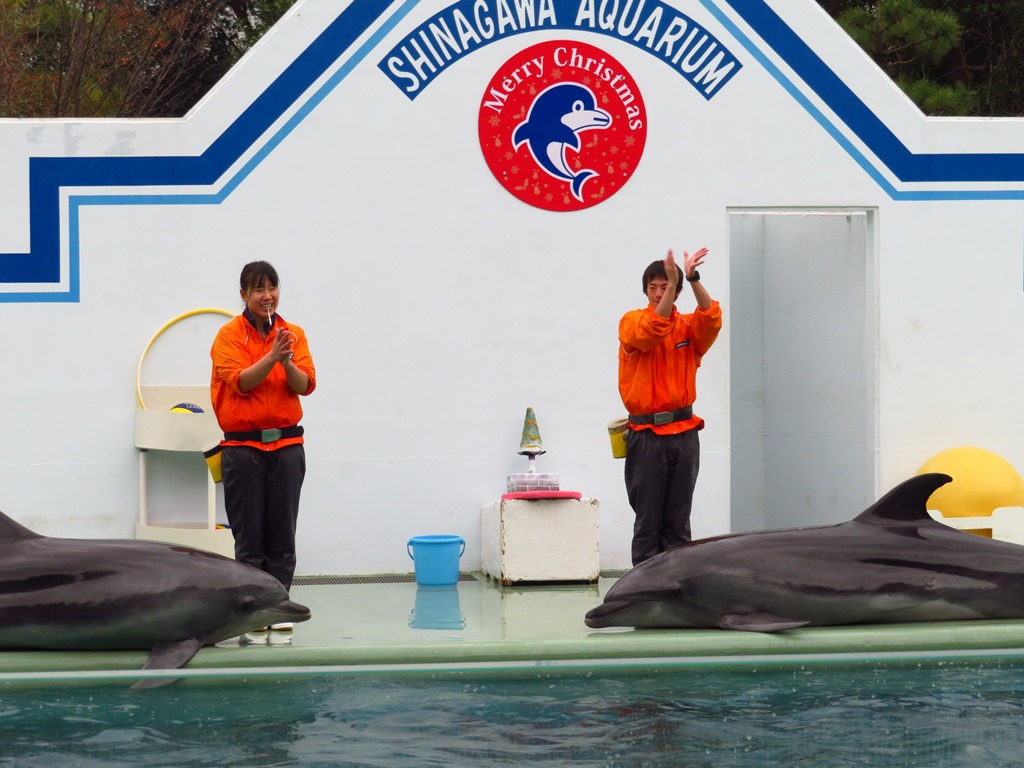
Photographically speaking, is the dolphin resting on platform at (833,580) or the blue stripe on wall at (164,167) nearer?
the dolphin resting on platform at (833,580)

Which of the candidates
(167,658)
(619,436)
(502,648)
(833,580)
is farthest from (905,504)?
(167,658)

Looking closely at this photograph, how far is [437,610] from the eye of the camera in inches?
305

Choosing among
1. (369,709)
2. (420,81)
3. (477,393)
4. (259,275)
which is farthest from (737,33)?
(369,709)

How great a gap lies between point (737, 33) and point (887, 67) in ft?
34.7

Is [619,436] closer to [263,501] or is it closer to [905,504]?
[905,504]

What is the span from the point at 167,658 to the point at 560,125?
435 cm

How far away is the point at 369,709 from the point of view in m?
5.89

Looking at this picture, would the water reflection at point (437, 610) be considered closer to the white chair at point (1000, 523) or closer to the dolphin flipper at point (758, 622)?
the dolphin flipper at point (758, 622)

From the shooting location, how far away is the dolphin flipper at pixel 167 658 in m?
6.05

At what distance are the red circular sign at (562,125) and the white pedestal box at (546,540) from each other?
75.5 inches

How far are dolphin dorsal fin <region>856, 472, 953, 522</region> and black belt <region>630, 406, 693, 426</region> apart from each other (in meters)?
1.06

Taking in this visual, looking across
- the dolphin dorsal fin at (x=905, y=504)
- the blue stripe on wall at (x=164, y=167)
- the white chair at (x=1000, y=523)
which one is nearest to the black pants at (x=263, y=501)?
the blue stripe on wall at (x=164, y=167)

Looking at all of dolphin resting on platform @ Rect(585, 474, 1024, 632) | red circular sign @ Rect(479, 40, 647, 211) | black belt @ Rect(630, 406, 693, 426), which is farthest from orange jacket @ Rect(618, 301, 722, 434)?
red circular sign @ Rect(479, 40, 647, 211)

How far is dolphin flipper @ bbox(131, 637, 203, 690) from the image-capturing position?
605 cm
